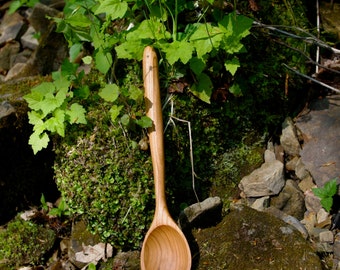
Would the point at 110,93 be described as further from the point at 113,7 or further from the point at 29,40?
the point at 29,40

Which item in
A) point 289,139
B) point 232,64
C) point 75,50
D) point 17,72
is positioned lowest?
point 289,139

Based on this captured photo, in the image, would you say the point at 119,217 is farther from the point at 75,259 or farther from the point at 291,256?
the point at 291,256

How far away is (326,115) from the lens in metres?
2.96

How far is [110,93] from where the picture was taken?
2639 mm

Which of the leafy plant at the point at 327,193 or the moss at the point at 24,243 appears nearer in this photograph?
the leafy plant at the point at 327,193

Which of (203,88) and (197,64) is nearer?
(197,64)

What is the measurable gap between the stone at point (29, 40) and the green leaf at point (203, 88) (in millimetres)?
1955

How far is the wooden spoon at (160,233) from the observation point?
2488mm

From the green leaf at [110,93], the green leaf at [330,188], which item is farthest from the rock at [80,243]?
the green leaf at [330,188]

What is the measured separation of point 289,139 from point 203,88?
623 millimetres

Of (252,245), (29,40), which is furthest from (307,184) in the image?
(29,40)

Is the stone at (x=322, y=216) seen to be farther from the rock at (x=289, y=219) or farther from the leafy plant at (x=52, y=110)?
the leafy plant at (x=52, y=110)

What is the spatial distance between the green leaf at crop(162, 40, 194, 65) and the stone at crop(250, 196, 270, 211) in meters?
0.88

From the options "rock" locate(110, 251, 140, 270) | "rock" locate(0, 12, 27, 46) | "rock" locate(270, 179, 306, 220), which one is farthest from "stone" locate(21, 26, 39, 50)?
"rock" locate(270, 179, 306, 220)
